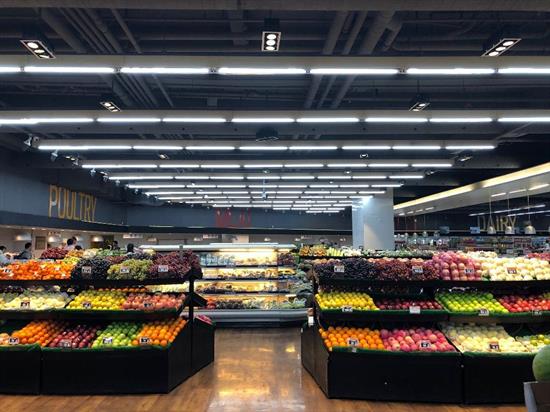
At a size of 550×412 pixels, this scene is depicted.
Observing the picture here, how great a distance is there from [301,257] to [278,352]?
4067 millimetres

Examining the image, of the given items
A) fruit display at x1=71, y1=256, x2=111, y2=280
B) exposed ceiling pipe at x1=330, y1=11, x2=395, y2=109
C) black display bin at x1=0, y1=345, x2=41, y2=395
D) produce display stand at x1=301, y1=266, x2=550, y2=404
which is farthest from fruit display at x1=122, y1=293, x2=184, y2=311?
exposed ceiling pipe at x1=330, y1=11, x2=395, y2=109

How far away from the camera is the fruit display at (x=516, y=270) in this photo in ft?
17.4

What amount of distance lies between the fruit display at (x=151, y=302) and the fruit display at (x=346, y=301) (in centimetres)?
188

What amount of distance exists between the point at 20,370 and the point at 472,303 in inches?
218

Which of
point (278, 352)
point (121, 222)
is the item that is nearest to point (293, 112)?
point (278, 352)

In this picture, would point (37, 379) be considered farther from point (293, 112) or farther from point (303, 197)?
point (303, 197)

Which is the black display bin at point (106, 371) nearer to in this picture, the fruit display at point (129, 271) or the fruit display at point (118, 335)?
the fruit display at point (118, 335)

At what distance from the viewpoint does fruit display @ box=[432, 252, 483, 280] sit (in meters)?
5.26

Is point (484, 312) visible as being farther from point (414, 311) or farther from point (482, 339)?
point (414, 311)

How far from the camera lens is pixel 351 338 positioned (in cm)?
482

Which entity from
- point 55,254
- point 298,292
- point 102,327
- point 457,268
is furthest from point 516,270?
point 55,254

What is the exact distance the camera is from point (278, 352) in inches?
266

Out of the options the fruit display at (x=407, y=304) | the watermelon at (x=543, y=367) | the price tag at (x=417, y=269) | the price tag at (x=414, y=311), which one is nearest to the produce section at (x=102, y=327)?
the fruit display at (x=407, y=304)

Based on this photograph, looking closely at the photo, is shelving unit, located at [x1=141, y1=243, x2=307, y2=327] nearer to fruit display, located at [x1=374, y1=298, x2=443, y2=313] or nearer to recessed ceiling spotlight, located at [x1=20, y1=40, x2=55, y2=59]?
fruit display, located at [x1=374, y1=298, x2=443, y2=313]
